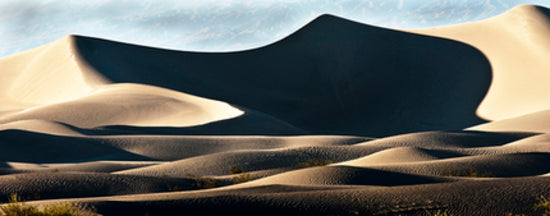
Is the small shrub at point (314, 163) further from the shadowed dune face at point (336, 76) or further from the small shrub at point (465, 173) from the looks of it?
the shadowed dune face at point (336, 76)

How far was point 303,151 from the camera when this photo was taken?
23.4 metres

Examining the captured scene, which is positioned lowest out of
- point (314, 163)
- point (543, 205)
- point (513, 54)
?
point (314, 163)

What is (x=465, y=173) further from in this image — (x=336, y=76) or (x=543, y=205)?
(x=336, y=76)

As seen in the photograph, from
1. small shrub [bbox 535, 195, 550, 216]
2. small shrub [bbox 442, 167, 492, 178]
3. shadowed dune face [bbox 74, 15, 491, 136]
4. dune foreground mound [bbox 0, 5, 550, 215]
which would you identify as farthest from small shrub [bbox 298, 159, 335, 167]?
shadowed dune face [bbox 74, 15, 491, 136]

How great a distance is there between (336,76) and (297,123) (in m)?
8.93

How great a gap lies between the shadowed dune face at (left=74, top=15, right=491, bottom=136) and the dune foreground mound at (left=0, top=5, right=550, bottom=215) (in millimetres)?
149

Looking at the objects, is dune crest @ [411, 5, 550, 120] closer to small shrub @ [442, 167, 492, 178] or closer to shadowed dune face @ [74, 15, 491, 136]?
shadowed dune face @ [74, 15, 491, 136]

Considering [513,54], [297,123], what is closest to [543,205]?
[297,123]

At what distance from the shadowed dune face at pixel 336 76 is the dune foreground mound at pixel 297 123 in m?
0.15

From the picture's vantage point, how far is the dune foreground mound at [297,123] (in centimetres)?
1094

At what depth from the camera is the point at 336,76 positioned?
6166 cm

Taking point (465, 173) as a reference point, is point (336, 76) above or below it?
above

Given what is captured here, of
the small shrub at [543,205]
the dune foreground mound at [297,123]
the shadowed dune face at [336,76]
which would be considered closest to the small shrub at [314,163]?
the dune foreground mound at [297,123]

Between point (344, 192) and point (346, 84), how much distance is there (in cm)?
4974
